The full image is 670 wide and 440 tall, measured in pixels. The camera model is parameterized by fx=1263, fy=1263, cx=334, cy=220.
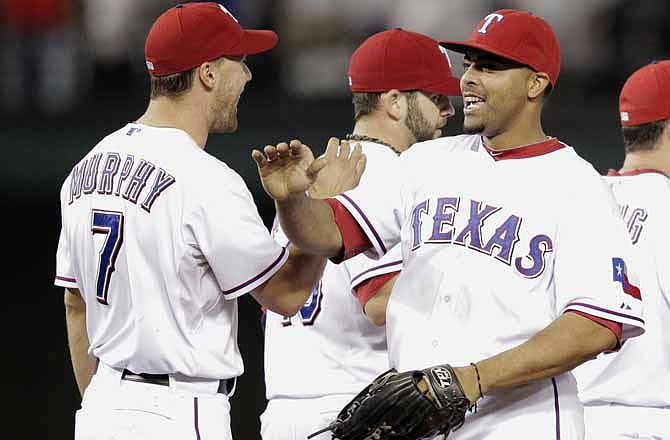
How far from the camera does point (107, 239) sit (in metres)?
3.46

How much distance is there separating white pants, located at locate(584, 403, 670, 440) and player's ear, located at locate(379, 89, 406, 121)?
1252 millimetres

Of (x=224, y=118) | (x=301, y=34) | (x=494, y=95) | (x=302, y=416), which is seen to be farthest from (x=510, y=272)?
(x=301, y=34)

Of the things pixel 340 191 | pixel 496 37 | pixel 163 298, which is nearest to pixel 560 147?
pixel 496 37

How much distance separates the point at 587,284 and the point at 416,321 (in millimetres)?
453

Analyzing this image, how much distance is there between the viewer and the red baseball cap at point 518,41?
340 cm

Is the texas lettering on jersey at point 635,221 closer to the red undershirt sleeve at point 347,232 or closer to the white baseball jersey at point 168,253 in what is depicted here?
the red undershirt sleeve at point 347,232

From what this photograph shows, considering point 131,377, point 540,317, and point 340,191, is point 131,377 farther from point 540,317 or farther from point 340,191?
point 540,317

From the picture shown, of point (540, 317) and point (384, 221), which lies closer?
point (540, 317)

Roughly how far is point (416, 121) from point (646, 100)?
0.85 m

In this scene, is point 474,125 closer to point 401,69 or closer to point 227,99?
point 227,99

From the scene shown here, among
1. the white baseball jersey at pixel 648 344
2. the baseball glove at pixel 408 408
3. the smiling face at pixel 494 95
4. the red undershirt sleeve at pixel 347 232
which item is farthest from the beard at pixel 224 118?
the white baseball jersey at pixel 648 344

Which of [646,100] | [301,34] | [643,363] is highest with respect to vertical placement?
[301,34]

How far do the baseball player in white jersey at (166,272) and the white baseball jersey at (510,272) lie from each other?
1.17 feet

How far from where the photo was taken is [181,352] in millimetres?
3410
